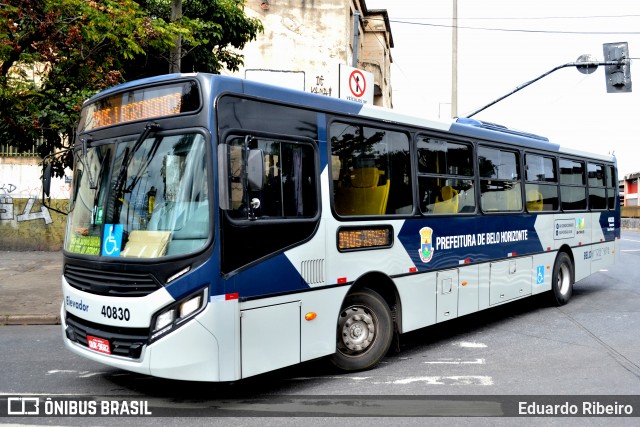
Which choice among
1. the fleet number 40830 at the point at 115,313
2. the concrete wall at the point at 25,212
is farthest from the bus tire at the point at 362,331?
the concrete wall at the point at 25,212

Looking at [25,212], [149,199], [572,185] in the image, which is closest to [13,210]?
[25,212]

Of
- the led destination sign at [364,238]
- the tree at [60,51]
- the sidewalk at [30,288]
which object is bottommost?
the sidewalk at [30,288]

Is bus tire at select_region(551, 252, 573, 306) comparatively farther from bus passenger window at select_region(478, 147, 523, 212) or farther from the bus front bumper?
the bus front bumper

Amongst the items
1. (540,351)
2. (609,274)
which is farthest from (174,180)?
(609,274)

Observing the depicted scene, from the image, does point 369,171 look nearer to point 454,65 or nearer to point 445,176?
point 445,176

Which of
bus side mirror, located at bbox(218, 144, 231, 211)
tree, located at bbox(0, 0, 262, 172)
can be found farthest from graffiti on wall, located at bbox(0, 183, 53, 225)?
bus side mirror, located at bbox(218, 144, 231, 211)

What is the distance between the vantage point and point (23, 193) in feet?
→ 60.5

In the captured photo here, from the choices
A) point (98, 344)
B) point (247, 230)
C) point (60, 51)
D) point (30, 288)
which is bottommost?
point (30, 288)

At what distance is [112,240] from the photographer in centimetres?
511

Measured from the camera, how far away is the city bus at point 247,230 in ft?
15.7

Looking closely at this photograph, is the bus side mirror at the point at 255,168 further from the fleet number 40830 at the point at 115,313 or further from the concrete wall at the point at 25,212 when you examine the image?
the concrete wall at the point at 25,212

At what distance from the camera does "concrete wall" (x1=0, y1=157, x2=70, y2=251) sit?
1825cm

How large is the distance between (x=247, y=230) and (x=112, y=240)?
119 centimetres

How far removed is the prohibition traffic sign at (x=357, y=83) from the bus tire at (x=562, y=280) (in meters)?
5.46
